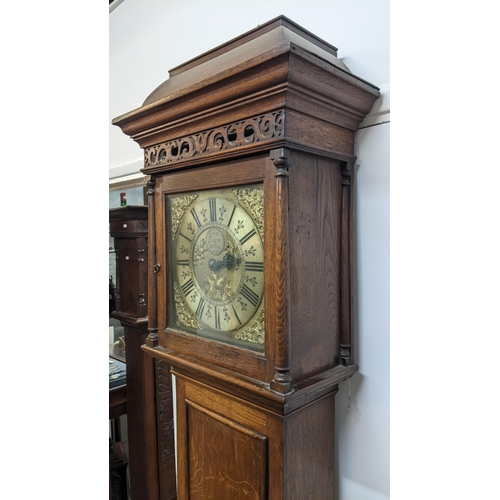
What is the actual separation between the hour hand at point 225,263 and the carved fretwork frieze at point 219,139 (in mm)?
243

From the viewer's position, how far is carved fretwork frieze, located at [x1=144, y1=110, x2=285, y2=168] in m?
0.74

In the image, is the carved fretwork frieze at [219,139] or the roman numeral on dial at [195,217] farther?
the roman numeral on dial at [195,217]

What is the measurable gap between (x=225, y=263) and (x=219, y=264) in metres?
0.02

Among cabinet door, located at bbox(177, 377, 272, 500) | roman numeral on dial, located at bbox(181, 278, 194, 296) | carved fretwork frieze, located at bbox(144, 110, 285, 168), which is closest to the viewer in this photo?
carved fretwork frieze, located at bbox(144, 110, 285, 168)

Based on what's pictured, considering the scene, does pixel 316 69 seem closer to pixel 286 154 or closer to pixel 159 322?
pixel 286 154

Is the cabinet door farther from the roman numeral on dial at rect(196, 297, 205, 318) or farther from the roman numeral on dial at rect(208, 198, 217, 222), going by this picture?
the roman numeral on dial at rect(208, 198, 217, 222)

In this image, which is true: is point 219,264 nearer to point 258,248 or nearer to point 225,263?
point 225,263

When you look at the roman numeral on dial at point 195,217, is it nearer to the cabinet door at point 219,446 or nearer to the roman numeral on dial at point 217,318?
the roman numeral on dial at point 217,318

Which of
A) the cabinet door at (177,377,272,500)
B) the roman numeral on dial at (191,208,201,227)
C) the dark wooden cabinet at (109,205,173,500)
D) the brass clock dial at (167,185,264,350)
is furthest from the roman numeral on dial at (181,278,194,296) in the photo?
the dark wooden cabinet at (109,205,173,500)

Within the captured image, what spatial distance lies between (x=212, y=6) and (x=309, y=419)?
51.4 inches

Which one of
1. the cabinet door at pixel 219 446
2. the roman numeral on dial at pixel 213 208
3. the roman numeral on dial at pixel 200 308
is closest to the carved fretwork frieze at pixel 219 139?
the roman numeral on dial at pixel 213 208

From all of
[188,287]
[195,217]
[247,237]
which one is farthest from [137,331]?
[247,237]

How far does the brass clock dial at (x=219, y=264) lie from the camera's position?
83 centimetres

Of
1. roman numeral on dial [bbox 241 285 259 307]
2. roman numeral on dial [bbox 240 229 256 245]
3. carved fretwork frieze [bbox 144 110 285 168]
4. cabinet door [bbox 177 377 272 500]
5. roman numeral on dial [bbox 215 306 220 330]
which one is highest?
carved fretwork frieze [bbox 144 110 285 168]
